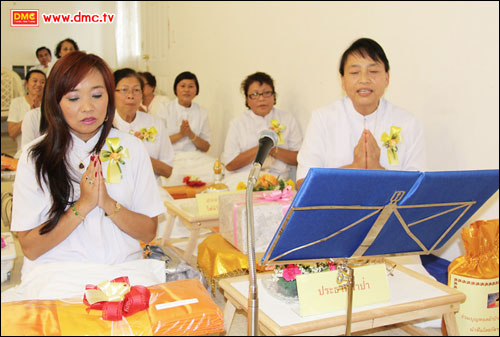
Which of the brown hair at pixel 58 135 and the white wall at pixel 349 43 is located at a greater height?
the white wall at pixel 349 43

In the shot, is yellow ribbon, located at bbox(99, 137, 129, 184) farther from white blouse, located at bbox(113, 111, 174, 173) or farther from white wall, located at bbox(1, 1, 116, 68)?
white wall, located at bbox(1, 1, 116, 68)

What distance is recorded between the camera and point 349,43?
10.6 ft

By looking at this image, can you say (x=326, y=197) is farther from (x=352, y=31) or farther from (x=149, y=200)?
(x=352, y=31)

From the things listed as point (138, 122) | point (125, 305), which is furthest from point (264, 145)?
point (138, 122)

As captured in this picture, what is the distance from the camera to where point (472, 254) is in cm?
188

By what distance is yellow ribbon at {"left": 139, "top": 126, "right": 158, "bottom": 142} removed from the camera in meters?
3.33

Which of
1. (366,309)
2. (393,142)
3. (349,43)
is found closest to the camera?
(366,309)

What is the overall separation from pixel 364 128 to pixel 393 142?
0.20m

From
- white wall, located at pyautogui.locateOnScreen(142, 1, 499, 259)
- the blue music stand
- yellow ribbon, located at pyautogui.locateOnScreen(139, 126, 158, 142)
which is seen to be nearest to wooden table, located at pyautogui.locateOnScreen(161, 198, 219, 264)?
yellow ribbon, located at pyautogui.locateOnScreen(139, 126, 158, 142)

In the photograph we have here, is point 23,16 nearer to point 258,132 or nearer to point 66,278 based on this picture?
point 66,278

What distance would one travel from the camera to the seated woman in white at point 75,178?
154 cm

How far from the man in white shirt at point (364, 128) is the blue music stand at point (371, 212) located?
91 cm

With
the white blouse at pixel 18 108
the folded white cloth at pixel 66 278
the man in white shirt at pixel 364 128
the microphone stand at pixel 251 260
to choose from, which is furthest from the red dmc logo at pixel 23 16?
the white blouse at pixel 18 108

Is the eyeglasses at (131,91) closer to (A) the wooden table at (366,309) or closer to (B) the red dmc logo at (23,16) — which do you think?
(B) the red dmc logo at (23,16)
